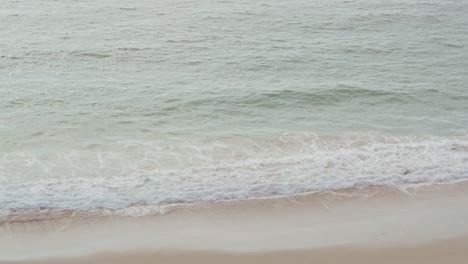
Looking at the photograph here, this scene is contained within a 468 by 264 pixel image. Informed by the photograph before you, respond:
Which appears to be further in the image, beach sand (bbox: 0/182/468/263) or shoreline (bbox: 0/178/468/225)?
shoreline (bbox: 0/178/468/225)

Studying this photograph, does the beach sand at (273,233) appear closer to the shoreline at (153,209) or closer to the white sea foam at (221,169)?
the shoreline at (153,209)

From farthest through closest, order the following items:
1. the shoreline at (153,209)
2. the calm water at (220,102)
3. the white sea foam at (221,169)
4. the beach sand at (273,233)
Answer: the calm water at (220,102) < the white sea foam at (221,169) < the shoreline at (153,209) < the beach sand at (273,233)

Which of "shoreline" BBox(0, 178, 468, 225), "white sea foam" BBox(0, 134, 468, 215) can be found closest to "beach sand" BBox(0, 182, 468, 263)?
"shoreline" BBox(0, 178, 468, 225)

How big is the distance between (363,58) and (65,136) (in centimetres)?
964

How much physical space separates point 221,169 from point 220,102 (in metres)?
4.00

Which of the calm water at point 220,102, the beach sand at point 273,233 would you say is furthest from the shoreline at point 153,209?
the calm water at point 220,102

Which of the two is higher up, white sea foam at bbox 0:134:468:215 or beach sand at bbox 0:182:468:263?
white sea foam at bbox 0:134:468:215

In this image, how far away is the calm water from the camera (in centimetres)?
1148

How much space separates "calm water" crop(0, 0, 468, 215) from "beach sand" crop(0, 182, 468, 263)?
583 millimetres

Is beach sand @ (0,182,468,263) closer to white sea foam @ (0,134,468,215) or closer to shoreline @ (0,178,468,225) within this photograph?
shoreline @ (0,178,468,225)

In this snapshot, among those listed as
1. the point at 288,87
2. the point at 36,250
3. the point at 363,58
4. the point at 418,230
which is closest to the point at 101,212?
the point at 36,250

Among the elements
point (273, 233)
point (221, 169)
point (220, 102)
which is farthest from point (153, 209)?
point (220, 102)

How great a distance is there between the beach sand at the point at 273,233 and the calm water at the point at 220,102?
1.91ft

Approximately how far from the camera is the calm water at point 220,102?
1148 cm
